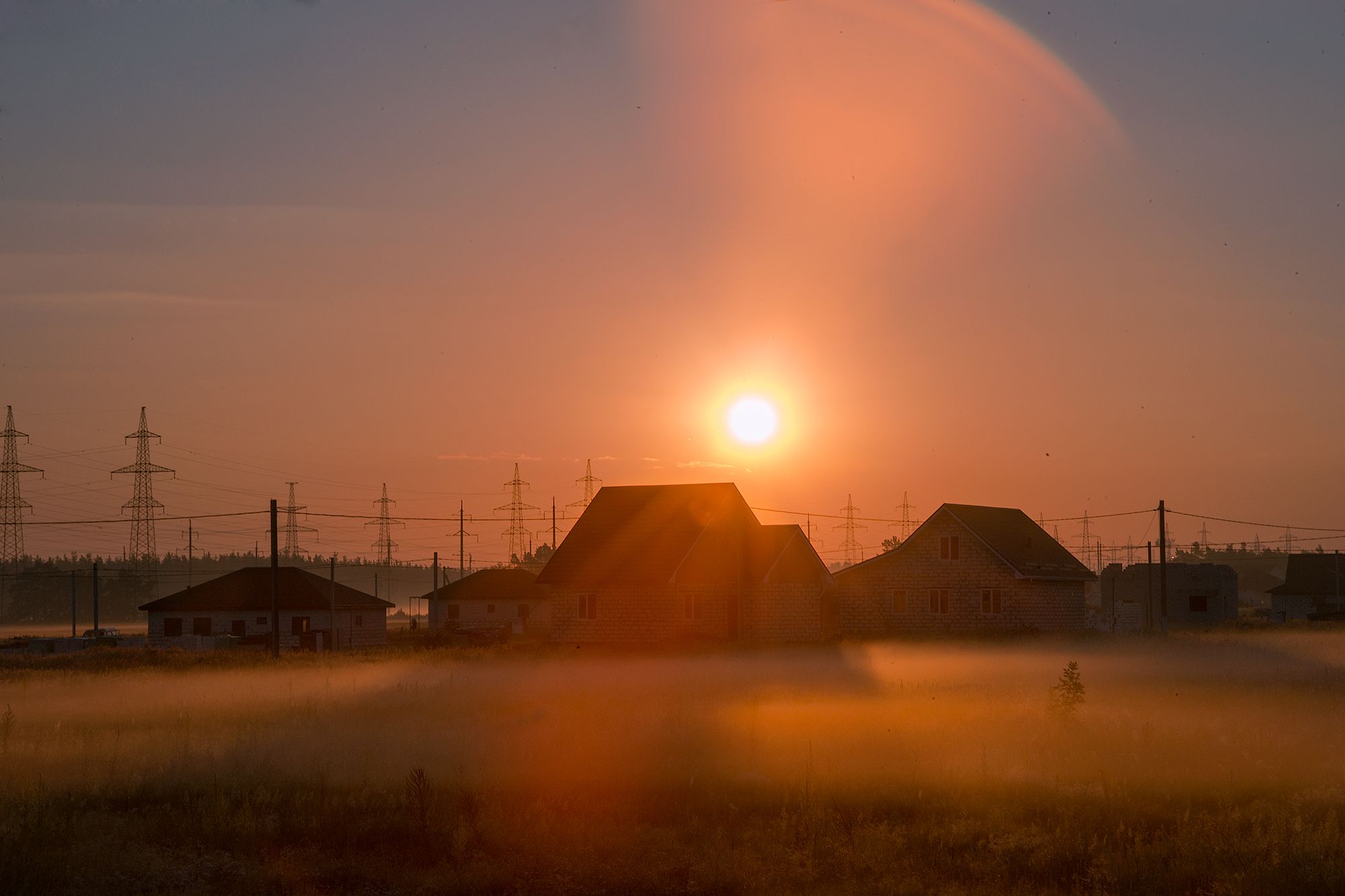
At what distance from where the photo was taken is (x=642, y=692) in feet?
99.2

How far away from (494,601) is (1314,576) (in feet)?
215

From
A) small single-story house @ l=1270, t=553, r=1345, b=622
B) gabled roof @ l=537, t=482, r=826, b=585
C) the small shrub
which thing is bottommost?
small single-story house @ l=1270, t=553, r=1345, b=622

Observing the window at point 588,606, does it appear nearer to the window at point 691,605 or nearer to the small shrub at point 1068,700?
the window at point 691,605

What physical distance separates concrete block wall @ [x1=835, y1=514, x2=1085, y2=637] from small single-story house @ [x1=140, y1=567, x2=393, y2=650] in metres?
28.6

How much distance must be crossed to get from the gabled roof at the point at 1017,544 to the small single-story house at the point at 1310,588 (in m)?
40.6

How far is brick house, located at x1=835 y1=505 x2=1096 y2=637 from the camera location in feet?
197

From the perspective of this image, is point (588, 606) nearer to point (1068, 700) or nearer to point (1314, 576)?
point (1068, 700)

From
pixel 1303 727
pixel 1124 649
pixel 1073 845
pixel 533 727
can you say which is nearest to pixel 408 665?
pixel 533 727

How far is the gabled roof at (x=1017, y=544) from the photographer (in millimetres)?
60344

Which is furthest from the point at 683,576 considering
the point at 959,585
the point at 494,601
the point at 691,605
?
the point at 494,601

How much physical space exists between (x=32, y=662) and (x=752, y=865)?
1780 inches

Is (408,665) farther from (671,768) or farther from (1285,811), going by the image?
(1285,811)

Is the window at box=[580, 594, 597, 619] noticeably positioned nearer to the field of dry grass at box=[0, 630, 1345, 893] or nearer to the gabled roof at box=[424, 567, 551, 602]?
the field of dry grass at box=[0, 630, 1345, 893]

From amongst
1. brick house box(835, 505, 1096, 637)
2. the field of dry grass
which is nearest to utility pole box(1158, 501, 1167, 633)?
brick house box(835, 505, 1096, 637)
